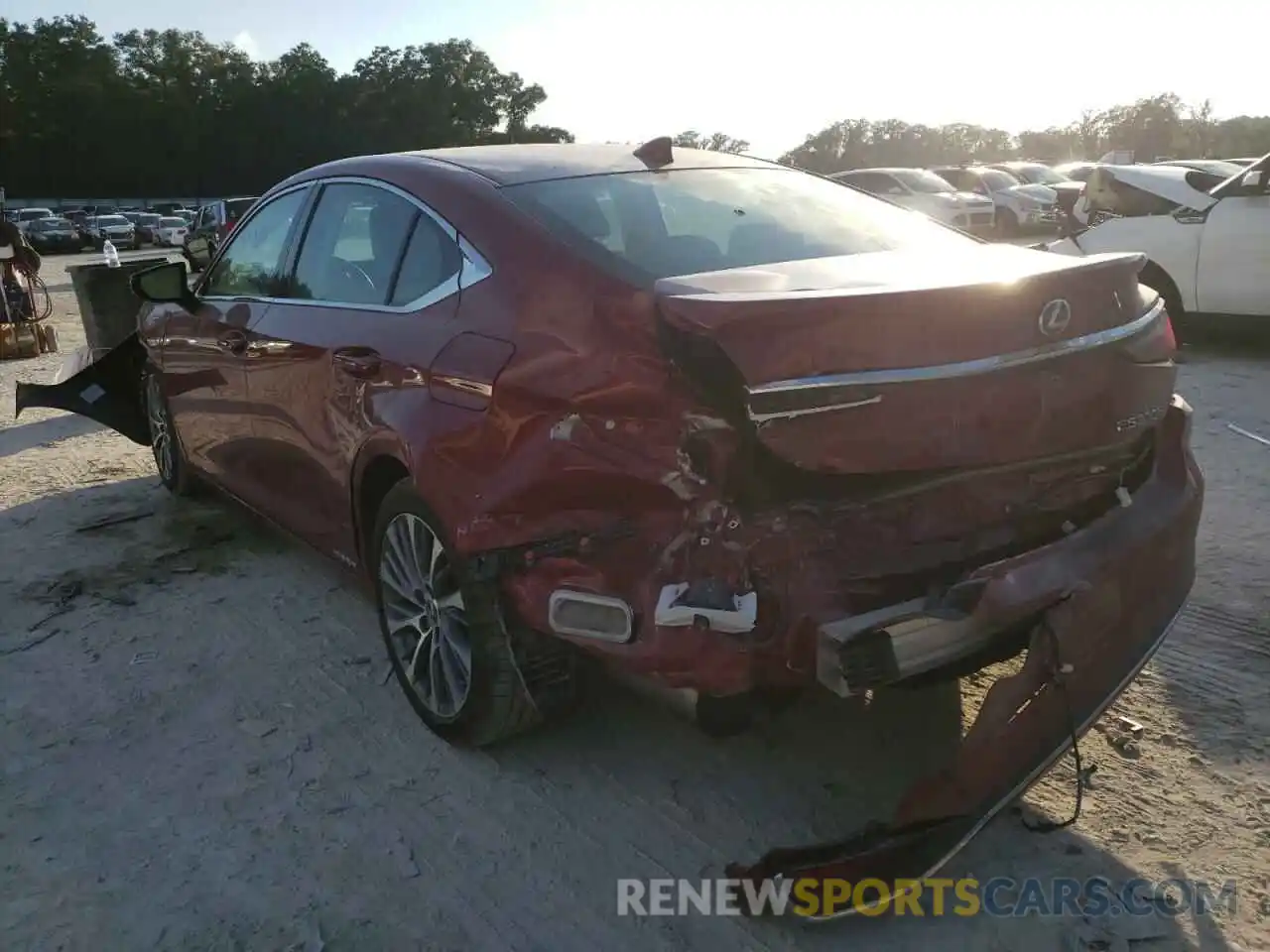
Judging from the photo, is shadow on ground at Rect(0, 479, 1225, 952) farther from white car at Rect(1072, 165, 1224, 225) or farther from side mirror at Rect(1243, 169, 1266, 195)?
white car at Rect(1072, 165, 1224, 225)

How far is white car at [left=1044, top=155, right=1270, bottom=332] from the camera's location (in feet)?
25.8

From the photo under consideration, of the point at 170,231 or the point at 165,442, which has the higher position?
the point at 165,442

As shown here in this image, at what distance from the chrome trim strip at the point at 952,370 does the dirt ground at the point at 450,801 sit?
1082 mm

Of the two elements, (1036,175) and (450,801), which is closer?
(450,801)

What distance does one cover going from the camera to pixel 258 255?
14.8 feet

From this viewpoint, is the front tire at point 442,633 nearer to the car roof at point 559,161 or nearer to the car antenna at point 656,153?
the car roof at point 559,161

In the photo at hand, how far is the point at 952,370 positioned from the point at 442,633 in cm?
172

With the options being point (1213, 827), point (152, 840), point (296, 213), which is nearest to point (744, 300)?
point (1213, 827)

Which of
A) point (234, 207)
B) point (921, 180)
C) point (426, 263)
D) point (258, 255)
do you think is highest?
point (426, 263)

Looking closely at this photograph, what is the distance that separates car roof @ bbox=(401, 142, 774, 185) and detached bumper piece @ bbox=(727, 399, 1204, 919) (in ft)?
6.04

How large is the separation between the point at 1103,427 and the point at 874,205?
1367 mm

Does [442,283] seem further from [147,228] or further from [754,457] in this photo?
[147,228]

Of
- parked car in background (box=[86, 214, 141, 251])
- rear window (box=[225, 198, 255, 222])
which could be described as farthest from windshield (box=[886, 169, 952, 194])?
parked car in background (box=[86, 214, 141, 251])

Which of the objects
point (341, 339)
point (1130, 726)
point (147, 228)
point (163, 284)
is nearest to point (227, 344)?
point (163, 284)
